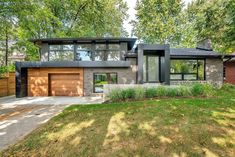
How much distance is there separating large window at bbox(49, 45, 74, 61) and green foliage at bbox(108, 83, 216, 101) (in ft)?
22.6

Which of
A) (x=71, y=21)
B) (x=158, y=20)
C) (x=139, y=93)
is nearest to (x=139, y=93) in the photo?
(x=139, y=93)

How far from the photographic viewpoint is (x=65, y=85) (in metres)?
16.1

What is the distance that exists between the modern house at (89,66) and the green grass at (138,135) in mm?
8139

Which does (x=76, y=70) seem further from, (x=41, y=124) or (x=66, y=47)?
(x=41, y=124)

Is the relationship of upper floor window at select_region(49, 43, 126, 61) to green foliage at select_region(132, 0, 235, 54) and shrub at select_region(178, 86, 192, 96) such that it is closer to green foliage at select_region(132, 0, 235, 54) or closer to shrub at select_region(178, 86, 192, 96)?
shrub at select_region(178, 86, 192, 96)

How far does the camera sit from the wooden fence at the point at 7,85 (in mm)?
16016

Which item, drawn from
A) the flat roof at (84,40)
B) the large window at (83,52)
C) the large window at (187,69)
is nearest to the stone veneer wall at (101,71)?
the large window at (83,52)

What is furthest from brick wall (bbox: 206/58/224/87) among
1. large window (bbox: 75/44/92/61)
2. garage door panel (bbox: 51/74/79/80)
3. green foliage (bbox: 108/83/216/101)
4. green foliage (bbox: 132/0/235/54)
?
garage door panel (bbox: 51/74/79/80)

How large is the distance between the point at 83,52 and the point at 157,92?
25.7 ft

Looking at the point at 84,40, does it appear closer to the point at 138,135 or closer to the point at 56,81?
the point at 56,81

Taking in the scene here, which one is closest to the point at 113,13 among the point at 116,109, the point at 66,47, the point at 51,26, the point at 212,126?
the point at 51,26

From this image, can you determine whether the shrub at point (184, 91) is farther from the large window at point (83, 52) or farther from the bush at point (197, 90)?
Result: the large window at point (83, 52)

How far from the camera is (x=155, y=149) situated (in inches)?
190

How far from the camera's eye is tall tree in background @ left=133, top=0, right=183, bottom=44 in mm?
27808
